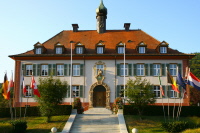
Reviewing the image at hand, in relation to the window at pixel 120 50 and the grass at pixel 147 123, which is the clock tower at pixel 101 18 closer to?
the window at pixel 120 50

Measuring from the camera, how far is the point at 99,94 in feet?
112

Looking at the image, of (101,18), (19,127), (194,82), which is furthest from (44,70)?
(194,82)

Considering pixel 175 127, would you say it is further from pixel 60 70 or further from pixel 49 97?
pixel 60 70

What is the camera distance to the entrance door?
34062 mm

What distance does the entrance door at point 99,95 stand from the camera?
34062mm

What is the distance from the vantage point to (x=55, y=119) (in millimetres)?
24672

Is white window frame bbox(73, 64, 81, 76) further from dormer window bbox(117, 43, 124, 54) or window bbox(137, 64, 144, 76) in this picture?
window bbox(137, 64, 144, 76)

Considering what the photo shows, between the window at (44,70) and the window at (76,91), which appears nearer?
the window at (76,91)

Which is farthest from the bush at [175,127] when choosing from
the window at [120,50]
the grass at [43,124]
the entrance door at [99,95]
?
the window at [120,50]

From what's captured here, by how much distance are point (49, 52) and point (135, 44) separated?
38.4 ft

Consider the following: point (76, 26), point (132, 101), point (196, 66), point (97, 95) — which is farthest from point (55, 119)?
point (196, 66)

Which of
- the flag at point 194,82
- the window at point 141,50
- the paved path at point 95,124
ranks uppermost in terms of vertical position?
the window at point 141,50

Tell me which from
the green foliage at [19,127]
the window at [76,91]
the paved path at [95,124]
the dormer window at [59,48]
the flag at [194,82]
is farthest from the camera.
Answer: the dormer window at [59,48]

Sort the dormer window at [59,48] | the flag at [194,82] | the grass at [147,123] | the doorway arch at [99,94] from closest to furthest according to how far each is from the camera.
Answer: the flag at [194,82]
the grass at [147,123]
the doorway arch at [99,94]
the dormer window at [59,48]
